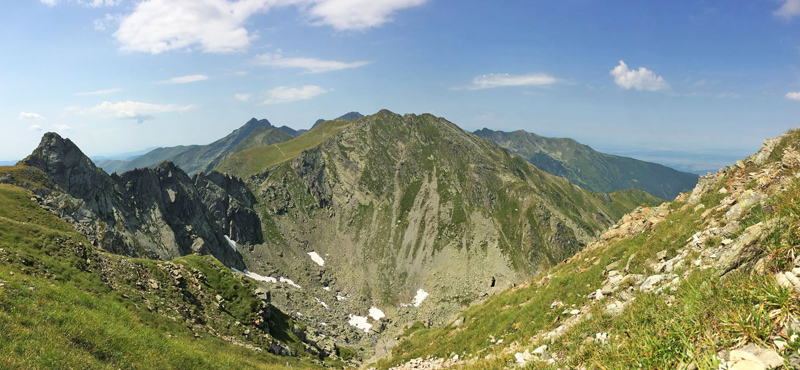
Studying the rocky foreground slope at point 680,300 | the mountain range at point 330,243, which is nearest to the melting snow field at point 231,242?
the mountain range at point 330,243

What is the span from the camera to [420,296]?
514 ft

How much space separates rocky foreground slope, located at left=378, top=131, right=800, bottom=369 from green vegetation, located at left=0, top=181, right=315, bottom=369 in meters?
16.5

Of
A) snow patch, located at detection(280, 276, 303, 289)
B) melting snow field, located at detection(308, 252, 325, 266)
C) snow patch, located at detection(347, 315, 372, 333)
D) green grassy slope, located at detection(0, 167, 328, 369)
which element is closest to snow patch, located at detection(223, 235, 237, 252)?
snow patch, located at detection(280, 276, 303, 289)

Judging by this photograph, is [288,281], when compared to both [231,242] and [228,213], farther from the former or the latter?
[228,213]

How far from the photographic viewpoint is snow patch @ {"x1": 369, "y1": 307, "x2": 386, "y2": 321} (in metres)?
146

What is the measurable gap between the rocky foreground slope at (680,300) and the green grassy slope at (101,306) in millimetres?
16833

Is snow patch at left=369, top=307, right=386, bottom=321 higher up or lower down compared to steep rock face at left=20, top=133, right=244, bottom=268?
lower down

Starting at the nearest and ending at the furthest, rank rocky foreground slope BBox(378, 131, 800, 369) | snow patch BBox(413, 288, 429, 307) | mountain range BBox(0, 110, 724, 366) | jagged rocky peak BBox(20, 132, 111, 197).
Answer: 1. rocky foreground slope BBox(378, 131, 800, 369)
2. mountain range BBox(0, 110, 724, 366)
3. jagged rocky peak BBox(20, 132, 111, 197)
4. snow patch BBox(413, 288, 429, 307)

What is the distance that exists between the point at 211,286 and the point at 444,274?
398ft

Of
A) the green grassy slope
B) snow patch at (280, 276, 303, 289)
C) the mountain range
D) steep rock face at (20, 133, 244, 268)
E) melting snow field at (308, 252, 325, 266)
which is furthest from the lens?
melting snow field at (308, 252, 325, 266)

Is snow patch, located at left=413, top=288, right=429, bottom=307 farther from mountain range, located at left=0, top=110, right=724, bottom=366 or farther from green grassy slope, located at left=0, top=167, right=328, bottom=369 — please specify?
green grassy slope, located at left=0, top=167, right=328, bottom=369

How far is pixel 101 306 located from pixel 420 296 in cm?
14617

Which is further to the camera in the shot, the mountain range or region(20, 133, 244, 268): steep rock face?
the mountain range

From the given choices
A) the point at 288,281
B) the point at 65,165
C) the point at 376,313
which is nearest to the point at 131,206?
the point at 65,165
